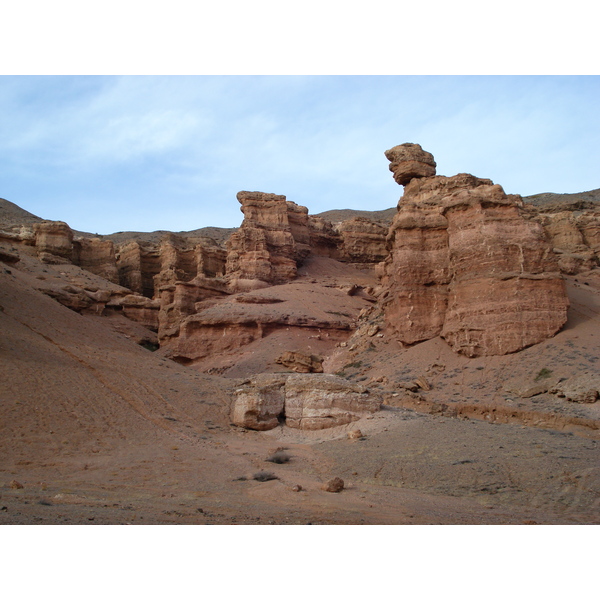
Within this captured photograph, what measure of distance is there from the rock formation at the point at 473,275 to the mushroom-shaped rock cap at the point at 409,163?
390 cm

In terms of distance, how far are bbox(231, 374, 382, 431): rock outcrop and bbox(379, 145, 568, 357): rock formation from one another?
8026mm

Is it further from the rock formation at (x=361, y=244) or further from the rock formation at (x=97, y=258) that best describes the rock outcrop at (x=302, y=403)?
the rock formation at (x=97, y=258)

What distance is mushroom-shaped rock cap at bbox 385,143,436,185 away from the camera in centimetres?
3147

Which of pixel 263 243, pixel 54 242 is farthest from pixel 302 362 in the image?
pixel 54 242

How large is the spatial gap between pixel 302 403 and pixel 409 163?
19.7m

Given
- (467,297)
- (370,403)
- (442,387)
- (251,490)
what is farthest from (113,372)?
(467,297)

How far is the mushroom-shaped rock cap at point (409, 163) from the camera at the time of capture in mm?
31469

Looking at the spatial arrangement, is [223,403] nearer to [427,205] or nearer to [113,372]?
[113,372]

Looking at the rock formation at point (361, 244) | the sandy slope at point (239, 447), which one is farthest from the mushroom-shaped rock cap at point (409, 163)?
the rock formation at point (361, 244)

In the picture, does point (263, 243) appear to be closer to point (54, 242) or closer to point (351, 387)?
point (54, 242)

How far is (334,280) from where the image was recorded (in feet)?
153

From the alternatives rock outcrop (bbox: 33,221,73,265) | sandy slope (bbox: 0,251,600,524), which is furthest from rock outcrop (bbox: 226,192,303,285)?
sandy slope (bbox: 0,251,600,524)

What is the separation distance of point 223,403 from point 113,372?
3.31m

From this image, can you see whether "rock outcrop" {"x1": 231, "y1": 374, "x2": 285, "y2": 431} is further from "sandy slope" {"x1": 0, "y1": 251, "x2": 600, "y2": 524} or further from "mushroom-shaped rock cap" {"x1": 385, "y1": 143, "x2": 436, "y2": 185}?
"mushroom-shaped rock cap" {"x1": 385, "y1": 143, "x2": 436, "y2": 185}
